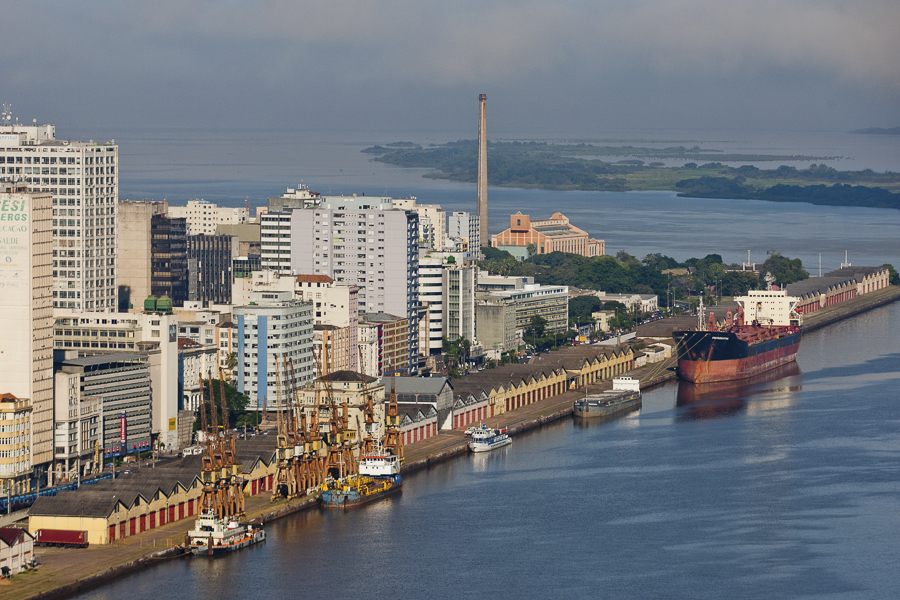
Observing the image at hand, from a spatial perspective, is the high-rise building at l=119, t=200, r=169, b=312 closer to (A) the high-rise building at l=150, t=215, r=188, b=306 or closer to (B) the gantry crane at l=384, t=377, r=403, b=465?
(A) the high-rise building at l=150, t=215, r=188, b=306

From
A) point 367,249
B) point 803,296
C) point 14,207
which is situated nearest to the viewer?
point 14,207

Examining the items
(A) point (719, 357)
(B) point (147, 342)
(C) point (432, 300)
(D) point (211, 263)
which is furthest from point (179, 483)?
(D) point (211, 263)

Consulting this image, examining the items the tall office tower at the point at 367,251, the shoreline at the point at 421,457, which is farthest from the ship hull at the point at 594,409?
the tall office tower at the point at 367,251

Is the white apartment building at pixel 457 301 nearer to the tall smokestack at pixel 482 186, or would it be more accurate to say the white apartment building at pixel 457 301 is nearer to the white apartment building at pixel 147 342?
the white apartment building at pixel 147 342

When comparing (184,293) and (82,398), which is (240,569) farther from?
(184,293)

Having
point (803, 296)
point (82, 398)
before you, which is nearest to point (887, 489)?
point (82, 398)

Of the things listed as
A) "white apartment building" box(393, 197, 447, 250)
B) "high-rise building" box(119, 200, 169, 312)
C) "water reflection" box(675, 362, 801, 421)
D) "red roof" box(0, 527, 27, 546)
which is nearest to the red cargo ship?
"water reflection" box(675, 362, 801, 421)
